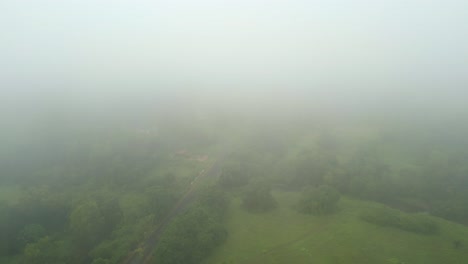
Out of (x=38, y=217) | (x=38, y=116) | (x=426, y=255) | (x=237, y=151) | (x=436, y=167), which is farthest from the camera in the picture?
(x=38, y=116)

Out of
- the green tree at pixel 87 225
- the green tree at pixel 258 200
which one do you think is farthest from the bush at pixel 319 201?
the green tree at pixel 87 225

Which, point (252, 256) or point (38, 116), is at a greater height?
point (38, 116)

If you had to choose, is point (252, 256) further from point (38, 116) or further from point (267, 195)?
point (38, 116)

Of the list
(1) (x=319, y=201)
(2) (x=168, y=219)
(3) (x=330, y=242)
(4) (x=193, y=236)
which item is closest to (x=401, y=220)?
(3) (x=330, y=242)

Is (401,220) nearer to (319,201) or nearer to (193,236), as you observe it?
(319,201)

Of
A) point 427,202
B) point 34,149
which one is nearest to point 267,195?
point 427,202

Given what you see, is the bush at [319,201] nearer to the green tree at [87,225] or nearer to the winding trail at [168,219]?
the winding trail at [168,219]
